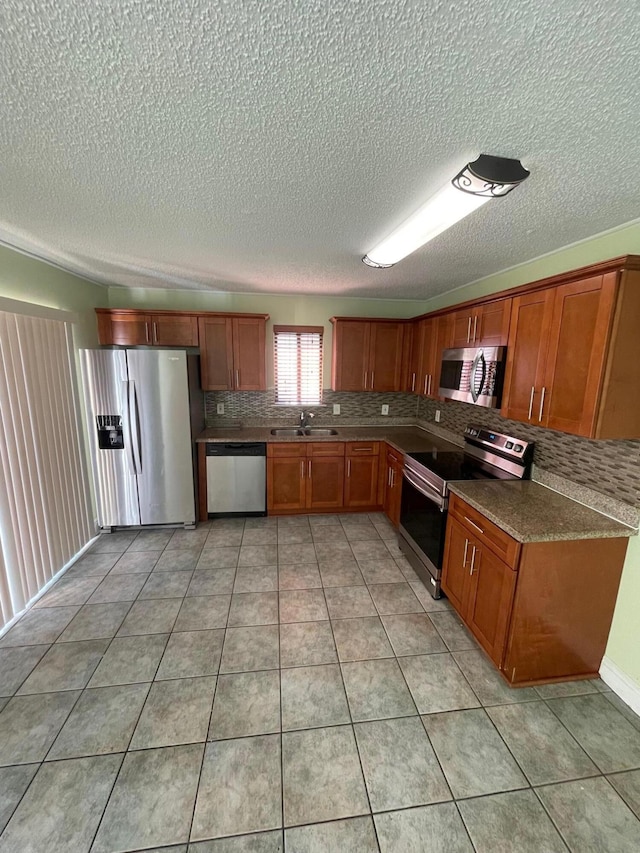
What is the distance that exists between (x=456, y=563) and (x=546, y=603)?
1.85 feet

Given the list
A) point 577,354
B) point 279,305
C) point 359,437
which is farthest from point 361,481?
point 577,354

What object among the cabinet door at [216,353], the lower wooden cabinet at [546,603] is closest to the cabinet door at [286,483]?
the cabinet door at [216,353]

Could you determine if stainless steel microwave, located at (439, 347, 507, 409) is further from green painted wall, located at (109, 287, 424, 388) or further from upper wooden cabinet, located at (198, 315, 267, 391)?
upper wooden cabinet, located at (198, 315, 267, 391)

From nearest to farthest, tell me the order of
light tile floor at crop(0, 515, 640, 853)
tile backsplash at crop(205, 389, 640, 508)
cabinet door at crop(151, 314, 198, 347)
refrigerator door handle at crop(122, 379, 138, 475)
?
light tile floor at crop(0, 515, 640, 853) < tile backsplash at crop(205, 389, 640, 508) < refrigerator door handle at crop(122, 379, 138, 475) < cabinet door at crop(151, 314, 198, 347)

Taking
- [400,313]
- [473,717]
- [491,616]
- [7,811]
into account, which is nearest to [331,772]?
[473,717]

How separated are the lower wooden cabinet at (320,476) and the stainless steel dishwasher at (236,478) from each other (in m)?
0.10

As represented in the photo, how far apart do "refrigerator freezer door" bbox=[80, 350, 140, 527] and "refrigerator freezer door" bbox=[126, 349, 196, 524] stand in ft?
0.24

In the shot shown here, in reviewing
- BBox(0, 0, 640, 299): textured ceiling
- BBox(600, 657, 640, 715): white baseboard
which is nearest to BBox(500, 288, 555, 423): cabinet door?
BBox(0, 0, 640, 299): textured ceiling

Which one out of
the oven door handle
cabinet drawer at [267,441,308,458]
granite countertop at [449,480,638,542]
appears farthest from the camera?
cabinet drawer at [267,441,308,458]

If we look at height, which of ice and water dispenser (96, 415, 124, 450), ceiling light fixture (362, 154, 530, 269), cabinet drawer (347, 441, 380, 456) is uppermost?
ceiling light fixture (362, 154, 530, 269)

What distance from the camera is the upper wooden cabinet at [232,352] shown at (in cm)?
364

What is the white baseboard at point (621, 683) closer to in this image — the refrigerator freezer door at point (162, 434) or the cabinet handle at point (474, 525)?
the cabinet handle at point (474, 525)

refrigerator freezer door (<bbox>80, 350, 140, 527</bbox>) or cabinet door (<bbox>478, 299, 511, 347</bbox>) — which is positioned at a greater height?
cabinet door (<bbox>478, 299, 511, 347</bbox>)

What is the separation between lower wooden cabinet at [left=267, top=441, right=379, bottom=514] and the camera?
367 cm
